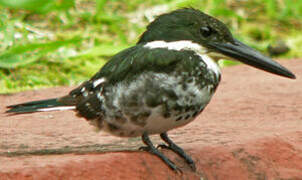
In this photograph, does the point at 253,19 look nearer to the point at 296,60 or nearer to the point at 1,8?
the point at 296,60

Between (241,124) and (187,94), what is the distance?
3.12 feet

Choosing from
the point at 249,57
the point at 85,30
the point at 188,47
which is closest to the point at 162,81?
the point at 188,47

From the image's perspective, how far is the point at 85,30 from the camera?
5.45 m

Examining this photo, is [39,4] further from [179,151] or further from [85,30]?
[179,151]

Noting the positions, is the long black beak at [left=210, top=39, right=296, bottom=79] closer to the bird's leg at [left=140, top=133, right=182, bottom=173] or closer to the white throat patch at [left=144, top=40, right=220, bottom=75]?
the white throat patch at [left=144, top=40, right=220, bottom=75]

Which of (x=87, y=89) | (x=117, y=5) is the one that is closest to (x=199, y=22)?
(x=87, y=89)

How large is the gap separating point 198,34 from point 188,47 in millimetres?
69

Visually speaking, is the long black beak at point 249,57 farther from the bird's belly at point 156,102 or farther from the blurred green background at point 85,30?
Result: the blurred green background at point 85,30

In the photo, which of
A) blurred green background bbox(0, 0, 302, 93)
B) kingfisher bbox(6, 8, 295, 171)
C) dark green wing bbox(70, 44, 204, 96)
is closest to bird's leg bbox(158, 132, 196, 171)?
kingfisher bbox(6, 8, 295, 171)

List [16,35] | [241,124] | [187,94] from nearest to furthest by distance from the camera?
[187,94], [241,124], [16,35]

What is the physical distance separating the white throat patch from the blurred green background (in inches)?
61.5

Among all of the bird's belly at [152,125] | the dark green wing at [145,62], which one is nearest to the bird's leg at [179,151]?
the bird's belly at [152,125]

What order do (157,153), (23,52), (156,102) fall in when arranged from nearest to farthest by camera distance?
1. (156,102)
2. (157,153)
3. (23,52)

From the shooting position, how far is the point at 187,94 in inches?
103
